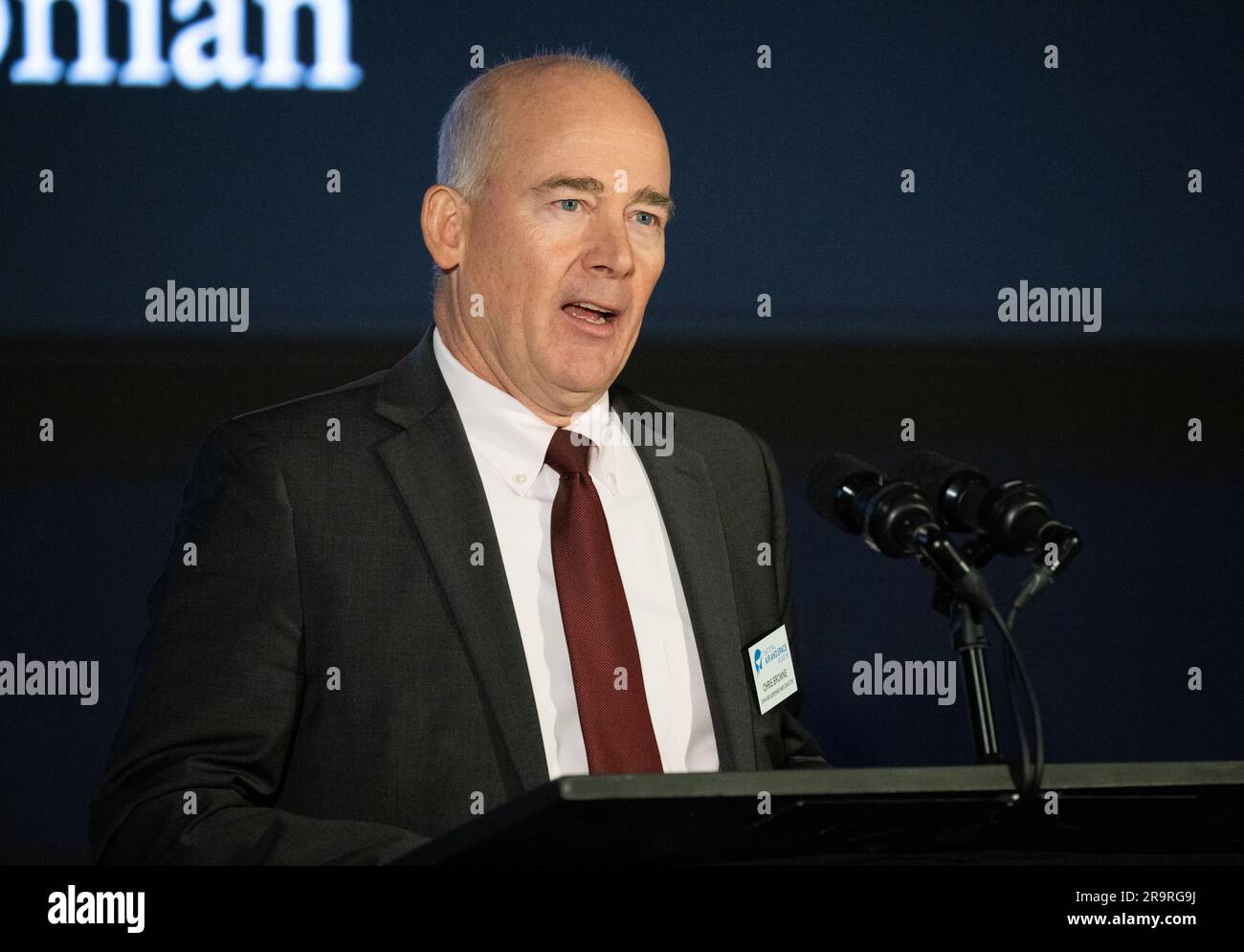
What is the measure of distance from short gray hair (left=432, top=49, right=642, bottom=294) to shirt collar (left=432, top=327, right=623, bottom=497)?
263mm

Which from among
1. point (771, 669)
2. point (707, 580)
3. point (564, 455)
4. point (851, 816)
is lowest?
point (851, 816)

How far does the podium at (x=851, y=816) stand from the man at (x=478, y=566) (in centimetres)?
50

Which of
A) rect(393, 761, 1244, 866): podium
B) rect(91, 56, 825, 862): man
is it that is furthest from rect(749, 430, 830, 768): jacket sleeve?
rect(393, 761, 1244, 866): podium

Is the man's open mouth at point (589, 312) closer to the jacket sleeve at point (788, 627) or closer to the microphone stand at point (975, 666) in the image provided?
the jacket sleeve at point (788, 627)

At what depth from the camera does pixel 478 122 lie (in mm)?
2424

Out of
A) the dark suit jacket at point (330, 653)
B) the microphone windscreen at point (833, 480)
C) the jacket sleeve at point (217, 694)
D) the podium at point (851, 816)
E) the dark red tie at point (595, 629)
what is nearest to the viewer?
the podium at point (851, 816)

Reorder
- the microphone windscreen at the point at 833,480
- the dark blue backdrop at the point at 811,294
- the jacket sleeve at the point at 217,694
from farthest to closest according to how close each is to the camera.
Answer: the dark blue backdrop at the point at 811,294 < the jacket sleeve at the point at 217,694 < the microphone windscreen at the point at 833,480

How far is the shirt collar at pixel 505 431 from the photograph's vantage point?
231 cm

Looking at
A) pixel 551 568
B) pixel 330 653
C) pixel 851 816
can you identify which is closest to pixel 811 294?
pixel 551 568

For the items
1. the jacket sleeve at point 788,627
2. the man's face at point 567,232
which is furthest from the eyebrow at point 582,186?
the jacket sleeve at point 788,627

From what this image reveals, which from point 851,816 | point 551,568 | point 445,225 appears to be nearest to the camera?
point 851,816

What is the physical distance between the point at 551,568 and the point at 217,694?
52cm

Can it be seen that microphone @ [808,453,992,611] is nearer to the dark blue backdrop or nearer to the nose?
the nose

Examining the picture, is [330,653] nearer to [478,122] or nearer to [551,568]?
[551,568]
